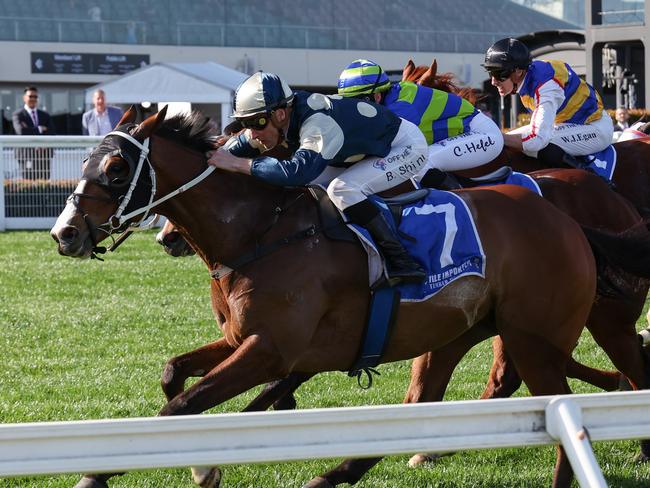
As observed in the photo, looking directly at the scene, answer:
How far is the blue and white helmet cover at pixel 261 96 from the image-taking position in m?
4.03

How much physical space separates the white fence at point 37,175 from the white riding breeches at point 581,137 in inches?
320

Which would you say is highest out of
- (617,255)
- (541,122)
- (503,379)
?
(541,122)

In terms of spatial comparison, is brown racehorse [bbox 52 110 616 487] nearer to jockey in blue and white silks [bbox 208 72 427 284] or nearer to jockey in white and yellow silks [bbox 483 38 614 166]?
jockey in blue and white silks [bbox 208 72 427 284]

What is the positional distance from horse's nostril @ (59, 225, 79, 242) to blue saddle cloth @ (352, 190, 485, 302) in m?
1.02

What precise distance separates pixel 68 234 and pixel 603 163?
3284mm

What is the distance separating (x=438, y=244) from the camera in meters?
4.18

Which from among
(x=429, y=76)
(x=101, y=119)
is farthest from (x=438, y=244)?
(x=101, y=119)

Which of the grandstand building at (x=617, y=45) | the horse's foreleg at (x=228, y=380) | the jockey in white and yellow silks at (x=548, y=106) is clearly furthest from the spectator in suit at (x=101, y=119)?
the grandstand building at (x=617, y=45)

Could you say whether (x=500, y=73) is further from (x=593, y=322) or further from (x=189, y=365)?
(x=189, y=365)

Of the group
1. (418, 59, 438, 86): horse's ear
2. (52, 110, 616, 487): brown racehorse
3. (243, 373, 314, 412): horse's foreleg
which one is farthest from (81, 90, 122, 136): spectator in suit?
(52, 110, 616, 487): brown racehorse

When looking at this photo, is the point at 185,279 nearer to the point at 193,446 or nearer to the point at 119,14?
the point at 193,446

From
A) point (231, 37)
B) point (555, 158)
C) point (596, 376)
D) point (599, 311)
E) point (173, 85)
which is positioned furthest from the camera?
point (231, 37)

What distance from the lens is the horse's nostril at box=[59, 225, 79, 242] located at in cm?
385

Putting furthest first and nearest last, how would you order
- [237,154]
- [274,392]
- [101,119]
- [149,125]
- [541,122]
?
[101,119] < [541,122] < [274,392] < [237,154] < [149,125]
